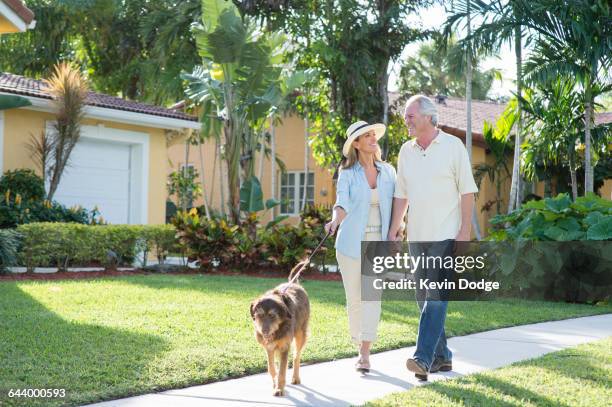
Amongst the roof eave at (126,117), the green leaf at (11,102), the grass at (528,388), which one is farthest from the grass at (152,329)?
the roof eave at (126,117)

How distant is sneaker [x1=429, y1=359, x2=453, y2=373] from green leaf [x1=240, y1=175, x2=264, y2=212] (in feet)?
34.0

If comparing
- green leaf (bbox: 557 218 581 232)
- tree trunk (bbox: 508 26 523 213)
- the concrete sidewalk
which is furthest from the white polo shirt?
tree trunk (bbox: 508 26 523 213)

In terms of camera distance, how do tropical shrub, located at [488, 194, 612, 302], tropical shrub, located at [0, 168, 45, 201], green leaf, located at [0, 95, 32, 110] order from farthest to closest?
tropical shrub, located at [0, 168, 45, 201] < green leaf, located at [0, 95, 32, 110] < tropical shrub, located at [488, 194, 612, 302]

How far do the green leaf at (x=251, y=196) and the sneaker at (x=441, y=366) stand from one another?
10.4 meters

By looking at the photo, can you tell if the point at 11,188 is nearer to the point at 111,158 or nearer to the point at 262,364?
the point at 111,158

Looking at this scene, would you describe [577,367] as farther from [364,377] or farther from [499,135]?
[499,135]

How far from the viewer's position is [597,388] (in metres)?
5.84

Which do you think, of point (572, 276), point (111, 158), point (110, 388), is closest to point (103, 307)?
point (110, 388)

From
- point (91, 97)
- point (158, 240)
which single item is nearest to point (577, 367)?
point (158, 240)

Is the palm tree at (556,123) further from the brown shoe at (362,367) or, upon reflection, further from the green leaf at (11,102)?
the brown shoe at (362,367)

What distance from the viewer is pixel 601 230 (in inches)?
453

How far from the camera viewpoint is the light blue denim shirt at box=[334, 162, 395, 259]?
6371 mm

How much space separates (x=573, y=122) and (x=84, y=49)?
2217 cm

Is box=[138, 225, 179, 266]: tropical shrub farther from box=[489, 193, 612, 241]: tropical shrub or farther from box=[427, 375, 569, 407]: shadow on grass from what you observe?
box=[427, 375, 569, 407]: shadow on grass
